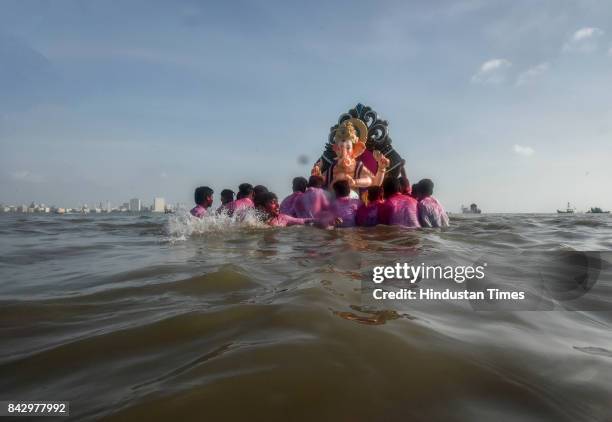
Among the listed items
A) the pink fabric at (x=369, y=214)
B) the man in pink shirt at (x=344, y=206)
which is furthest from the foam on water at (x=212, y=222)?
the pink fabric at (x=369, y=214)

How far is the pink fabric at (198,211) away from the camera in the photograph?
7.90m

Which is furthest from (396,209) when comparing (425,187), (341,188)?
(341,188)

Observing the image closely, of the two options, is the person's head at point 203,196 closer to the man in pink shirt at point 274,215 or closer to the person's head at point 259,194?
the person's head at point 259,194

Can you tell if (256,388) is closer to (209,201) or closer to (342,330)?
(342,330)

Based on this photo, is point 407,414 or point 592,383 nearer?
point 407,414

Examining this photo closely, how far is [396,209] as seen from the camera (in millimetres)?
7172

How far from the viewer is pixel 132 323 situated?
1.88m

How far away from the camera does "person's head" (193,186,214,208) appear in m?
8.32

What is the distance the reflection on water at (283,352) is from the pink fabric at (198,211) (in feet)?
16.2

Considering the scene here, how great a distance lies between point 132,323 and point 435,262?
264 centimetres

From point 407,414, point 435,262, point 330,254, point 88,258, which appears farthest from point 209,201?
point 407,414

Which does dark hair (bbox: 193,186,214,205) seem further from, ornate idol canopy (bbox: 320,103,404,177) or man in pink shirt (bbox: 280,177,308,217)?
ornate idol canopy (bbox: 320,103,404,177)

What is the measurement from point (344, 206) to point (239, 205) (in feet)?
7.18

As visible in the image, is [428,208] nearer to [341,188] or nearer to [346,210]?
[346,210]
